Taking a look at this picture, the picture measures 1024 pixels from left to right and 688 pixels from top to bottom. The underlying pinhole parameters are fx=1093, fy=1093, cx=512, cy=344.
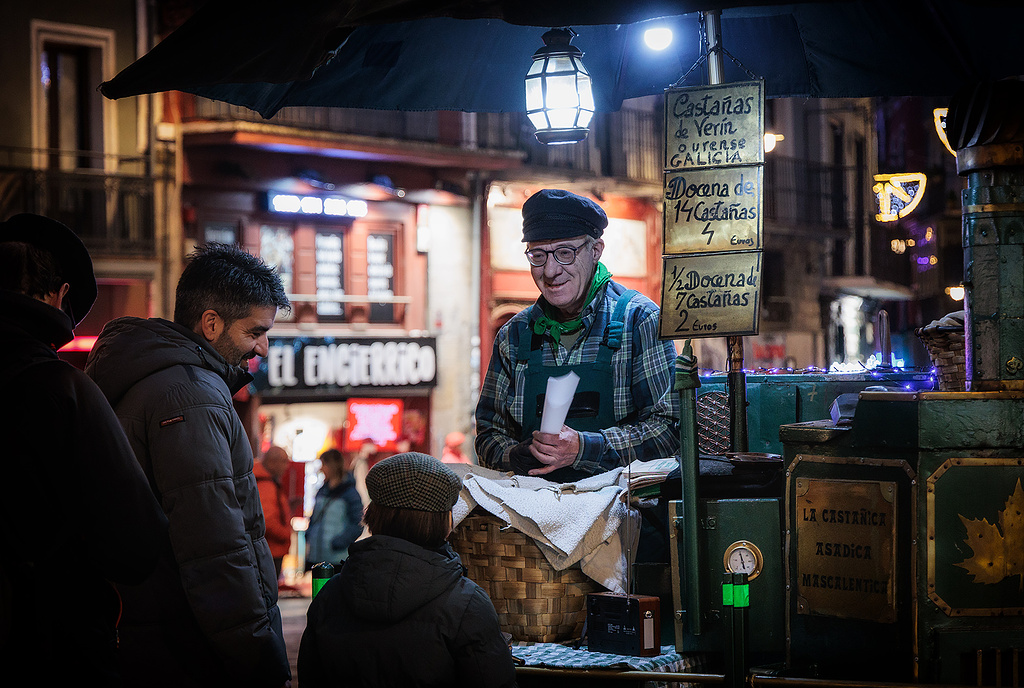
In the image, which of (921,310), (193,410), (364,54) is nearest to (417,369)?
(364,54)

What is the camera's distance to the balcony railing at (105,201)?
16359 millimetres

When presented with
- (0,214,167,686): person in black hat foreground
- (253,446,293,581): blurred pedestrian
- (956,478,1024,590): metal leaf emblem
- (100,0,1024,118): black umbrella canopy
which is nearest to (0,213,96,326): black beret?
(0,214,167,686): person in black hat foreground

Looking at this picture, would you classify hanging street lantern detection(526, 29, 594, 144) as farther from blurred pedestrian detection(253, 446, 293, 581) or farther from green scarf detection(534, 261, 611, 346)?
blurred pedestrian detection(253, 446, 293, 581)

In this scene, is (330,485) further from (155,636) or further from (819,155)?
(819,155)

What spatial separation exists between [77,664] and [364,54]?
2.95m

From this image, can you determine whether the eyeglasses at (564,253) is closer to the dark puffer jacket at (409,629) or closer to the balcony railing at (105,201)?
the dark puffer jacket at (409,629)

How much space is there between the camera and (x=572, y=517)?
12.2ft

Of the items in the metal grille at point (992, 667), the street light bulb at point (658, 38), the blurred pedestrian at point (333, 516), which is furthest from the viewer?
the blurred pedestrian at point (333, 516)

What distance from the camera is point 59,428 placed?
8.70 ft

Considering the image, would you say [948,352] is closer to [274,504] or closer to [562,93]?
[562,93]

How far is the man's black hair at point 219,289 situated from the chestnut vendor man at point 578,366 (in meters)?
1.22

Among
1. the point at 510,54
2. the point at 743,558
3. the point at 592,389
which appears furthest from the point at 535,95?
the point at 743,558

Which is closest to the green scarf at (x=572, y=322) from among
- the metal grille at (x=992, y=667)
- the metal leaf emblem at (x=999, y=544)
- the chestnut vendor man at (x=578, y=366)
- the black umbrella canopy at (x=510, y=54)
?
the chestnut vendor man at (x=578, y=366)

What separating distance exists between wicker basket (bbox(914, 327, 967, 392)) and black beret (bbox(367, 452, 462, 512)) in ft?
6.91
